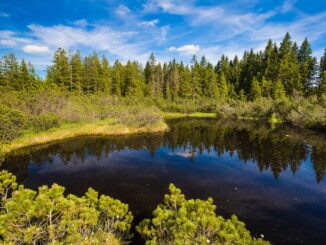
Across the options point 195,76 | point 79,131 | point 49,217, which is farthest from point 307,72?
point 49,217

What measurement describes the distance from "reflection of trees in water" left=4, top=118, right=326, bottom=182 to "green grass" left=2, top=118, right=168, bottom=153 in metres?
1.41

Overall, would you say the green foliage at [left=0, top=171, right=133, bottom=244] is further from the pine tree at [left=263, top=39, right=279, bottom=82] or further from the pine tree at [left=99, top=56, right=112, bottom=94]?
the pine tree at [left=263, top=39, right=279, bottom=82]

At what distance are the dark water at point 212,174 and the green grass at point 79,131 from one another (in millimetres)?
1508

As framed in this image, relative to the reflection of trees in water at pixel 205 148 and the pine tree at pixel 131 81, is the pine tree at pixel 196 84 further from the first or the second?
the reflection of trees in water at pixel 205 148

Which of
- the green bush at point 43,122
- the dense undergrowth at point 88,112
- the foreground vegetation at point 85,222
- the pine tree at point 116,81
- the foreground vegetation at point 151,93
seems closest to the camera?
the foreground vegetation at point 85,222

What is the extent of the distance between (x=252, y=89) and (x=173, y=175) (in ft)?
156

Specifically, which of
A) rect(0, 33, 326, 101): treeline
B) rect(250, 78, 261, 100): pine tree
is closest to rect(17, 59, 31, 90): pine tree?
rect(0, 33, 326, 101): treeline

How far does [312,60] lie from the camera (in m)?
53.4

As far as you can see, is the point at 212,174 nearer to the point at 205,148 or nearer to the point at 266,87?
the point at 205,148

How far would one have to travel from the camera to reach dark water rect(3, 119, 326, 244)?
9.03 meters

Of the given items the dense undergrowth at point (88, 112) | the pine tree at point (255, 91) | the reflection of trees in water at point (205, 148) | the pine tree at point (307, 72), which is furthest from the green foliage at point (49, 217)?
the pine tree at point (307, 72)

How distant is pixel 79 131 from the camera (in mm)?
23969

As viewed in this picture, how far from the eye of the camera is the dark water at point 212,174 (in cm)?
903

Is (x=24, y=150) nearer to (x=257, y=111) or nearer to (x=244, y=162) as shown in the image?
(x=244, y=162)
